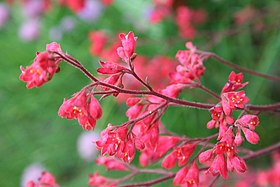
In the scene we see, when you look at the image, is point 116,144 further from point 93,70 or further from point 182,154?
point 93,70

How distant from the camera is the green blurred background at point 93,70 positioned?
1560 millimetres

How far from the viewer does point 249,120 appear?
26.4 inches

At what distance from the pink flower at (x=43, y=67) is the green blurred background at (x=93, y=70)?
869 mm

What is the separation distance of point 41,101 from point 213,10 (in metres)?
0.77

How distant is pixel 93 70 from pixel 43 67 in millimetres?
1343

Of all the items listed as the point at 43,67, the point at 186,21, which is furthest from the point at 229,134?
the point at 186,21

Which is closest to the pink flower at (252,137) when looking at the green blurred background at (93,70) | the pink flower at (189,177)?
the pink flower at (189,177)

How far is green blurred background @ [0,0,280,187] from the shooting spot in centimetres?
156

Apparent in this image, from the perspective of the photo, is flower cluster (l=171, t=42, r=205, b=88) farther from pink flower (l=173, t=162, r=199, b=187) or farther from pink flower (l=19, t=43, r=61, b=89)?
pink flower (l=19, t=43, r=61, b=89)

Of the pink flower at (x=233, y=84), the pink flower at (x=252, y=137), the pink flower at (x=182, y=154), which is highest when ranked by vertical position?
the pink flower at (x=233, y=84)

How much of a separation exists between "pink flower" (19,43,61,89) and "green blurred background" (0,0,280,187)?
869mm

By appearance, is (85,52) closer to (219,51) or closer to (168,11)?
(168,11)

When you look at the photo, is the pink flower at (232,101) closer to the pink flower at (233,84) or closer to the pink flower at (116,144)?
the pink flower at (233,84)

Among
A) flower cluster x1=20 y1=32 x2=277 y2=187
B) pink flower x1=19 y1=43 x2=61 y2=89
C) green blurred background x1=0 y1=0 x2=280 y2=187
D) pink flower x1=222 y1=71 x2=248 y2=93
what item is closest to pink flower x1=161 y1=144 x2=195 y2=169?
→ flower cluster x1=20 y1=32 x2=277 y2=187
